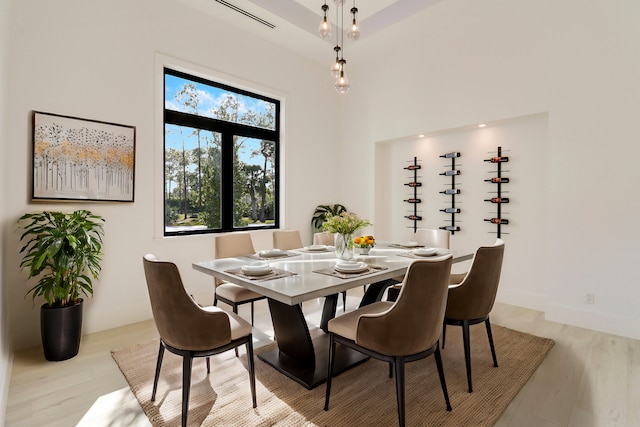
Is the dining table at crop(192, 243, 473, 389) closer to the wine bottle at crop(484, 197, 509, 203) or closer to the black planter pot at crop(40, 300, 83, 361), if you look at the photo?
the black planter pot at crop(40, 300, 83, 361)

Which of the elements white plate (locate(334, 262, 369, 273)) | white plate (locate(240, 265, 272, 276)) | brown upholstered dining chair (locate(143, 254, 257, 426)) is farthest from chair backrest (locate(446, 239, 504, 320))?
brown upholstered dining chair (locate(143, 254, 257, 426))

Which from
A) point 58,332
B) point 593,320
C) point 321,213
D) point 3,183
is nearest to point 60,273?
point 58,332

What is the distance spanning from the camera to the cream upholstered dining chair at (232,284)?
9.30 ft

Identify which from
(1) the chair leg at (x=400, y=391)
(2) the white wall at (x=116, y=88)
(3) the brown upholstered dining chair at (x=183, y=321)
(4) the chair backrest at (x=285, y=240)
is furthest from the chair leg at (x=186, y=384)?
(2) the white wall at (x=116, y=88)

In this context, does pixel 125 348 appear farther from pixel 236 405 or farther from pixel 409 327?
pixel 409 327

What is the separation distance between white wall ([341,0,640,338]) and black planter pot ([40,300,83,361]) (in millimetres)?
4536

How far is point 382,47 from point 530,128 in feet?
7.82

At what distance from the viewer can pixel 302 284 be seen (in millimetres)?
1936

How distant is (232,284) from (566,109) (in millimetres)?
3822

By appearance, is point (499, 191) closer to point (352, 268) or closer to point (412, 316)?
point (352, 268)

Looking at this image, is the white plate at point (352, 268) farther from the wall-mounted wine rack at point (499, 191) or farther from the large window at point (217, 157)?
the wall-mounted wine rack at point (499, 191)

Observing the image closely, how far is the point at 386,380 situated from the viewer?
2297mm

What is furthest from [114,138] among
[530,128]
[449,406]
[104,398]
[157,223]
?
[530,128]

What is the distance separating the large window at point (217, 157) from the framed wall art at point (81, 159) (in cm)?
54
